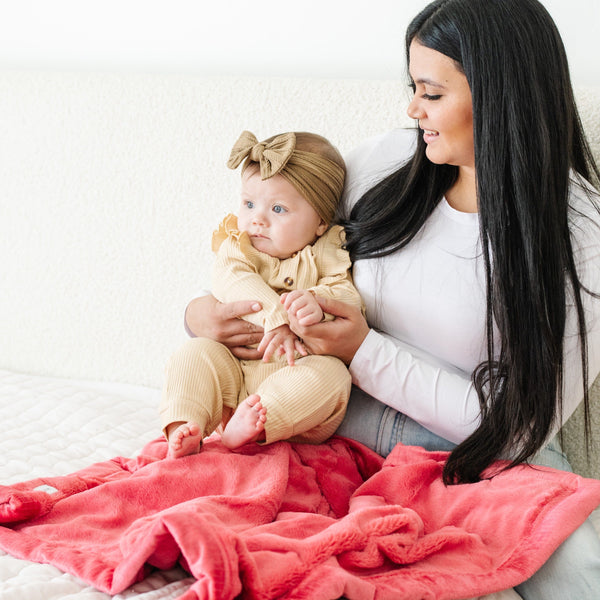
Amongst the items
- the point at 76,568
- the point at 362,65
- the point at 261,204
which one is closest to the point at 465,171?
the point at 261,204

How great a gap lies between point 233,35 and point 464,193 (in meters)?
0.88

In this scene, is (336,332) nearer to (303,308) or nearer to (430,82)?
(303,308)

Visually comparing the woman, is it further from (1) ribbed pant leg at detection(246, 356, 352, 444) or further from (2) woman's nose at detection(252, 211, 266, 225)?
(2) woman's nose at detection(252, 211, 266, 225)

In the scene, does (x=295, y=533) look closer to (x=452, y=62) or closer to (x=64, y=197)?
(x=452, y=62)

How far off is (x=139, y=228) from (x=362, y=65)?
668 mm

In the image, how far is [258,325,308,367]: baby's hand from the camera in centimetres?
122

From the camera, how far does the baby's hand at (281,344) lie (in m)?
1.22

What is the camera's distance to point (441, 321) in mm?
1273

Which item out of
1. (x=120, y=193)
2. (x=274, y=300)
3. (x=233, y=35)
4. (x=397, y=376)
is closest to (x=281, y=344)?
(x=274, y=300)

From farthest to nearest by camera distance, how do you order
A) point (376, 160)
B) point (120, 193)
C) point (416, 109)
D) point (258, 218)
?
1. point (120, 193)
2. point (376, 160)
3. point (258, 218)
4. point (416, 109)

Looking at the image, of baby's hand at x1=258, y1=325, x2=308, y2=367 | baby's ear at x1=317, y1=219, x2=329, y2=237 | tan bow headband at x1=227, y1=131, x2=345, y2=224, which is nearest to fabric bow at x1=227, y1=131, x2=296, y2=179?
tan bow headband at x1=227, y1=131, x2=345, y2=224

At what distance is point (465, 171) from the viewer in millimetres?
1344

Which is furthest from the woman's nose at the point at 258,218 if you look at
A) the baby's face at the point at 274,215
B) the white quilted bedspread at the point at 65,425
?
the white quilted bedspread at the point at 65,425

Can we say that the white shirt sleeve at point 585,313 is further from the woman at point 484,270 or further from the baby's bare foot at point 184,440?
the baby's bare foot at point 184,440
